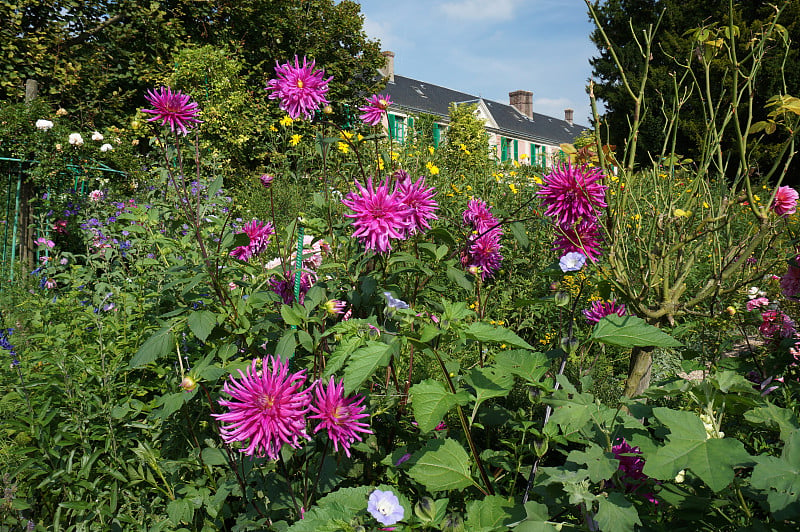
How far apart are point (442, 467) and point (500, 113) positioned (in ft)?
118

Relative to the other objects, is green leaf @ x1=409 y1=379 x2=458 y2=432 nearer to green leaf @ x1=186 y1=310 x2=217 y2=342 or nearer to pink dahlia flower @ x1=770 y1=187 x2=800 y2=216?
green leaf @ x1=186 y1=310 x2=217 y2=342

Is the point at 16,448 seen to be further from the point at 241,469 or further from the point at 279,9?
the point at 279,9

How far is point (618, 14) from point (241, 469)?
19872mm

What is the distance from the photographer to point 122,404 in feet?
6.09

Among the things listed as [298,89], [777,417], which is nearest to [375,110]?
[298,89]

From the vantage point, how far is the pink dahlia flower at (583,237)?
5.72 ft

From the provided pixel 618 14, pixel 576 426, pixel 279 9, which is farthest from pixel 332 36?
pixel 576 426

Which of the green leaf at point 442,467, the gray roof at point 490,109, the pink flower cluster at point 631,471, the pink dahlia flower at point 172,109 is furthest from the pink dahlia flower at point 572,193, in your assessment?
the gray roof at point 490,109

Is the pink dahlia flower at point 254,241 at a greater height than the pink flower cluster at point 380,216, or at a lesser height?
lesser

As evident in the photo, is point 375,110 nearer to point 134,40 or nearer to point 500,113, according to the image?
point 134,40

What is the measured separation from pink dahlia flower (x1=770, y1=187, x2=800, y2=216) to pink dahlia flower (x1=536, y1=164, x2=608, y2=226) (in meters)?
0.59

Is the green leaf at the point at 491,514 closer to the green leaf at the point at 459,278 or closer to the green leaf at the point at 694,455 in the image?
the green leaf at the point at 694,455

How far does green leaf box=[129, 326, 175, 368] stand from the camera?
1397mm

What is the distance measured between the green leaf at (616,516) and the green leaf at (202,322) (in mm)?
1015
